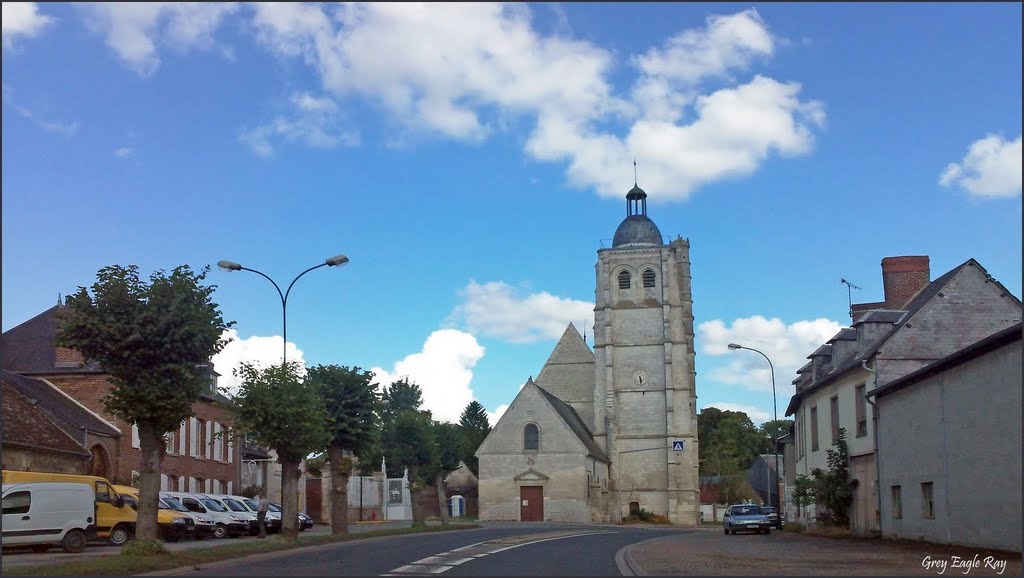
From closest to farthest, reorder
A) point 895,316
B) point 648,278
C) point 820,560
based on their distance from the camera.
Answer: point 820,560 < point 895,316 < point 648,278

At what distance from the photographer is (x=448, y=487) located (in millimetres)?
83812

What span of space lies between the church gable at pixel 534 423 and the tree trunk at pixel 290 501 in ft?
135

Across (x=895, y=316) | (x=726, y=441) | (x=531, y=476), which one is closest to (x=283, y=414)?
(x=895, y=316)

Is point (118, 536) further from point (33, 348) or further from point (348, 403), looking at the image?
point (33, 348)

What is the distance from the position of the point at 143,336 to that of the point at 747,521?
26432 mm

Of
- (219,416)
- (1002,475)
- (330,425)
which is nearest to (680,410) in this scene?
(219,416)

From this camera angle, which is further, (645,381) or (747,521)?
(645,381)

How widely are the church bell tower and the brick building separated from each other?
118 ft

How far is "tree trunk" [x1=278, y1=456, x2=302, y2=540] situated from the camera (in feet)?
90.7

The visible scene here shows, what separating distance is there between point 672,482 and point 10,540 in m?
Result: 55.5

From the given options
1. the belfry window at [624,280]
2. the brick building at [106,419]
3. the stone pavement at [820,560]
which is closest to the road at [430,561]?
the stone pavement at [820,560]

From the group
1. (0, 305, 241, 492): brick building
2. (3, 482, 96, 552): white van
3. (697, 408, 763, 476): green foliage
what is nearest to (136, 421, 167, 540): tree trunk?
(3, 482, 96, 552): white van

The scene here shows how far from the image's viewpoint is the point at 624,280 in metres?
79.2

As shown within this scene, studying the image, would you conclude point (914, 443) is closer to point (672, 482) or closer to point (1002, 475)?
point (1002, 475)
